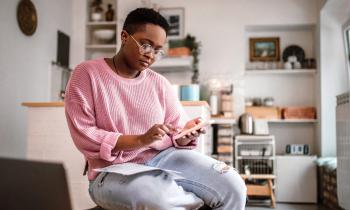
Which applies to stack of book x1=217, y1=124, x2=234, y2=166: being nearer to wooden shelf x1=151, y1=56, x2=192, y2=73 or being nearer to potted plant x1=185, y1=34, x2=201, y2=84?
potted plant x1=185, y1=34, x2=201, y2=84

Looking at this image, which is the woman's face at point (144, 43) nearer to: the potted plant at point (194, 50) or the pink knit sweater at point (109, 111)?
the pink knit sweater at point (109, 111)

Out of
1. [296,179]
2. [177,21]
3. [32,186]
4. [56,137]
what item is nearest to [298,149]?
[296,179]

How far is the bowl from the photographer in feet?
15.2

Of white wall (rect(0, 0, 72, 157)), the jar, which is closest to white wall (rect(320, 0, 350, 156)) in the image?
the jar

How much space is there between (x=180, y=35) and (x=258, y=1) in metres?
1.00

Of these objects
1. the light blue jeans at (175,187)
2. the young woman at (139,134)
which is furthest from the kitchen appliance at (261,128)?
the light blue jeans at (175,187)

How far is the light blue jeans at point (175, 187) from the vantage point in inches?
40.6

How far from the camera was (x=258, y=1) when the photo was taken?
4516 millimetres

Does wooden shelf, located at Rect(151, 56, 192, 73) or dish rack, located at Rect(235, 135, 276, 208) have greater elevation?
wooden shelf, located at Rect(151, 56, 192, 73)

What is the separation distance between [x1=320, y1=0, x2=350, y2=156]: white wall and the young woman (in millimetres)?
3146

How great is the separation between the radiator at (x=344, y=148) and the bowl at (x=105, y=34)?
9.08ft

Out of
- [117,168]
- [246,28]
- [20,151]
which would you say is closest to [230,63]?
[246,28]

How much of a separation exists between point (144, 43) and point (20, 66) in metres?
2.59

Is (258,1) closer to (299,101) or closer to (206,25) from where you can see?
(206,25)
